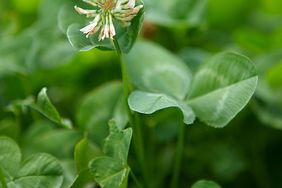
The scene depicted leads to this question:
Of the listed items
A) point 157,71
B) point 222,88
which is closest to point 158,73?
point 157,71

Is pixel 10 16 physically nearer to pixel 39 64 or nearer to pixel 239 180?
pixel 39 64

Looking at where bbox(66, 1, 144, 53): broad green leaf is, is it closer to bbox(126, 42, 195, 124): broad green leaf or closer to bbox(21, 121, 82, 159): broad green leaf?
bbox(126, 42, 195, 124): broad green leaf

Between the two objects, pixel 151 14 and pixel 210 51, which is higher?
pixel 151 14

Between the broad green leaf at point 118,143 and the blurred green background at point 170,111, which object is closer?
the broad green leaf at point 118,143

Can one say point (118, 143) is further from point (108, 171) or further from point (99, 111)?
point (99, 111)

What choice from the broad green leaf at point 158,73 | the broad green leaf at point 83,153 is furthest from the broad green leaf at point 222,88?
the broad green leaf at point 83,153

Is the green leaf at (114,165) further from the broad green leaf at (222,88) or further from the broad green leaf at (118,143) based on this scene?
the broad green leaf at (222,88)

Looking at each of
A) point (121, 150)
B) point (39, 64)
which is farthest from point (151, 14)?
point (121, 150)
